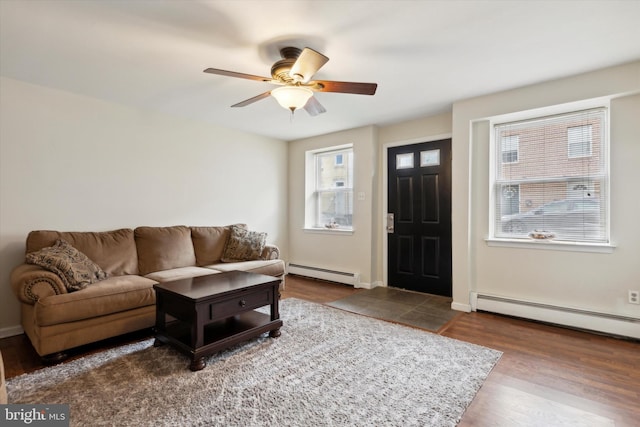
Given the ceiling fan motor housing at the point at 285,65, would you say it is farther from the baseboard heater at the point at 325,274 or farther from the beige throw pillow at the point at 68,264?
the baseboard heater at the point at 325,274

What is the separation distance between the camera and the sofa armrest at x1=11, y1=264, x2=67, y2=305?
7.48 ft

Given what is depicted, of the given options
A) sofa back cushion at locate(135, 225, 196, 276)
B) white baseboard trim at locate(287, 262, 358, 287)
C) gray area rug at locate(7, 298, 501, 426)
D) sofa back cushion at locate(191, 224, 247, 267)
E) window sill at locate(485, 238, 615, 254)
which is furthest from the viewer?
white baseboard trim at locate(287, 262, 358, 287)

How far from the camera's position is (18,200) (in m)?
2.97

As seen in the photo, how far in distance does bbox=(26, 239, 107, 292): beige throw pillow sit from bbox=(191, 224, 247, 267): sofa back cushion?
1.23 metres

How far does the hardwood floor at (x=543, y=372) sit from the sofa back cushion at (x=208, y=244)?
1.25 metres

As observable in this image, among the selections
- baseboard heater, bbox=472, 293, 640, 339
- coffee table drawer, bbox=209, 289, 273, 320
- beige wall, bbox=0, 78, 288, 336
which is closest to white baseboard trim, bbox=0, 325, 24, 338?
beige wall, bbox=0, 78, 288, 336

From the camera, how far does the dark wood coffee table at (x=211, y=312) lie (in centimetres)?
221

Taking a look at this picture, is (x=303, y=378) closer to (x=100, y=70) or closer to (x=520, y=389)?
(x=520, y=389)

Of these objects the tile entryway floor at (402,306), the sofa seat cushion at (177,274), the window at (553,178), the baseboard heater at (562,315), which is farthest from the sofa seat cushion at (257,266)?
the window at (553,178)

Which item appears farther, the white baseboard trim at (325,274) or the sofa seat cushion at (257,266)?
the white baseboard trim at (325,274)

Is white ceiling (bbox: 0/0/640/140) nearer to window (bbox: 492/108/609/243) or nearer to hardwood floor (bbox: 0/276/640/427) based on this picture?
window (bbox: 492/108/609/243)

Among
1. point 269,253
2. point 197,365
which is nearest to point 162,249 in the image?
point 269,253

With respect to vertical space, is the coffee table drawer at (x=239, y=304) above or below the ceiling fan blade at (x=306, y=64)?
below

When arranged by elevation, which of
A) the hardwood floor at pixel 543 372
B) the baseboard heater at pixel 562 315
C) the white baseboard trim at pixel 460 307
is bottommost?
the hardwood floor at pixel 543 372
